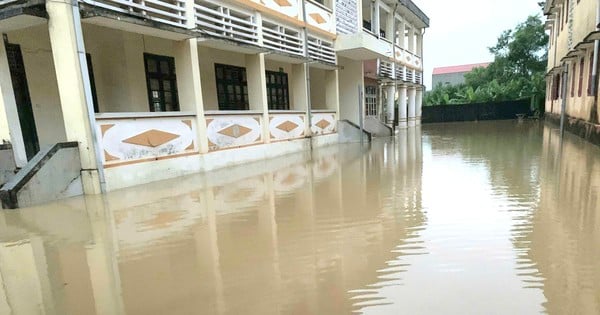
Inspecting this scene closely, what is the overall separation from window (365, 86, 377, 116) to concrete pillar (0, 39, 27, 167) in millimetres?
15569

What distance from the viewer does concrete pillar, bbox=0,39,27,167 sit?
7.04 m

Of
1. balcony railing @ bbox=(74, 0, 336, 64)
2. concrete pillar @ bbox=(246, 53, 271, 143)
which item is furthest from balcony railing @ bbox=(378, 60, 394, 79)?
concrete pillar @ bbox=(246, 53, 271, 143)

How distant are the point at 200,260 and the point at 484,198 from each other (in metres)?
3.95

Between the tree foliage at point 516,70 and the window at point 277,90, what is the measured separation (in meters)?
21.8

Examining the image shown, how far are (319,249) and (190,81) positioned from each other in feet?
20.3

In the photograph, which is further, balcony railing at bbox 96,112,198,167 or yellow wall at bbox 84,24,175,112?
yellow wall at bbox 84,24,175,112

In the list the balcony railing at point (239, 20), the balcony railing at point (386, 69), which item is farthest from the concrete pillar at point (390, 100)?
the balcony railing at point (239, 20)

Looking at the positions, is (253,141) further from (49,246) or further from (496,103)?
(496,103)

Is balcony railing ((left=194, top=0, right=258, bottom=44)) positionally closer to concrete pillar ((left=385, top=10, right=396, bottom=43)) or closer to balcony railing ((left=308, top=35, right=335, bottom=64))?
balcony railing ((left=308, top=35, right=335, bottom=64))

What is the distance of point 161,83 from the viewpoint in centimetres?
980

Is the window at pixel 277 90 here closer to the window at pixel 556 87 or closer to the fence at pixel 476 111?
the window at pixel 556 87

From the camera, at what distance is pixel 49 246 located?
3986mm

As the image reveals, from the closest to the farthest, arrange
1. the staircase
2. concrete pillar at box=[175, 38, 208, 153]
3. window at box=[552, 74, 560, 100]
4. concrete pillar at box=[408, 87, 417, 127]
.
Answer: the staircase → concrete pillar at box=[175, 38, 208, 153] → window at box=[552, 74, 560, 100] → concrete pillar at box=[408, 87, 417, 127]

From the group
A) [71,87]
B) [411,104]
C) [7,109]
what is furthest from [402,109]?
[7,109]
